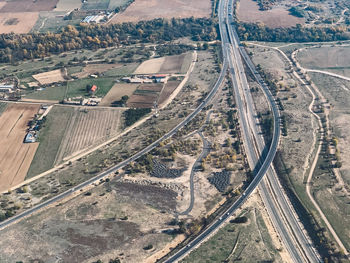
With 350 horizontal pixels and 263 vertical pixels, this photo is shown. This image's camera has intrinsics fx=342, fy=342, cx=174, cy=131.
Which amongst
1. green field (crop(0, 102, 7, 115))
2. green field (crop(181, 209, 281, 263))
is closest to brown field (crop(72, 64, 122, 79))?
green field (crop(0, 102, 7, 115))

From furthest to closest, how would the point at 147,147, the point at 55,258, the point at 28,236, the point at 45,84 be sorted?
1. the point at 45,84
2. the point at 147,147
3. the point at 28,236
4. the point at 55,258

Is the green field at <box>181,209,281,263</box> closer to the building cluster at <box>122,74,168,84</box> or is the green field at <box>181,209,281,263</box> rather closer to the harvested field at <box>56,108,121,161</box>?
the harvested field at <box>56,108,121,161</box>

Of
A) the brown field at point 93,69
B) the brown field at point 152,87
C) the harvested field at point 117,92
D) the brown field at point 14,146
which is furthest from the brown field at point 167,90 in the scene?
the brown field at point 14,146

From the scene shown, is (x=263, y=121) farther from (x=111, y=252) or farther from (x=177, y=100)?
(x=111, y=252)

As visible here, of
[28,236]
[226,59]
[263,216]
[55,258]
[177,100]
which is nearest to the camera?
[55,258]

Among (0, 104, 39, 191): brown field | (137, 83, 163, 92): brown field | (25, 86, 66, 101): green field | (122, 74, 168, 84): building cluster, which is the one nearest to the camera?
(0, 104, 39, 191): brown field

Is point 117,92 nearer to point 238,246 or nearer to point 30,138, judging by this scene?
point 30,138

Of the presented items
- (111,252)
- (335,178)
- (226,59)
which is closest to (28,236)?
(111,252)
